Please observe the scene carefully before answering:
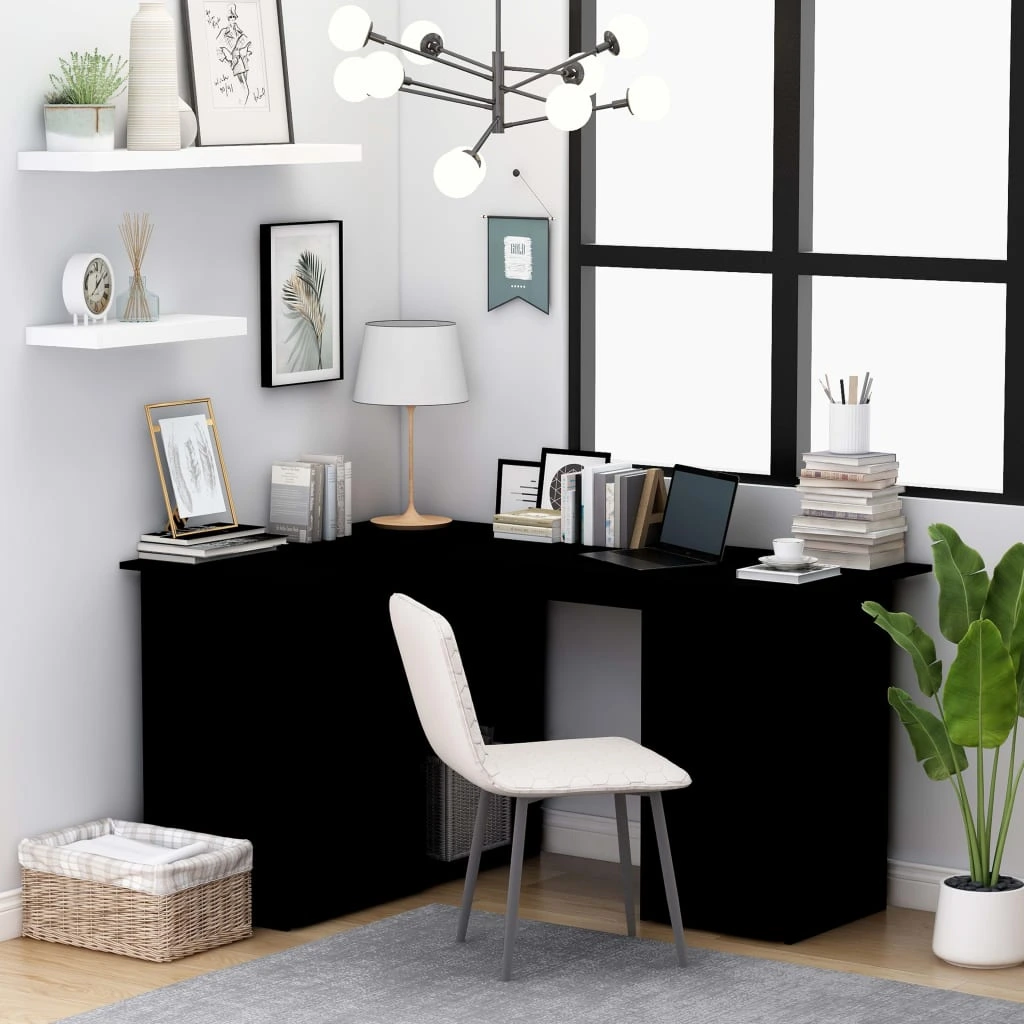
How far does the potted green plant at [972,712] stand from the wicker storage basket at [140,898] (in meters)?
1.61

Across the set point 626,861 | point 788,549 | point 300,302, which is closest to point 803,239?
point 788,549

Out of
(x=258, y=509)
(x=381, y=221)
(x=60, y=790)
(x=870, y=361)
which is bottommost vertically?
(x=60, y=790)

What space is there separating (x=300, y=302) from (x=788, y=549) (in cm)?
156

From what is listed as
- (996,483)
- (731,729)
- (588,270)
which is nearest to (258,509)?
(588,270)

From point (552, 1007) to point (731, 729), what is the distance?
82cm

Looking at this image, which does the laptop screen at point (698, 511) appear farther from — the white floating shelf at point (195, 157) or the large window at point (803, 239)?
the white floating shelf at point (195, 157)

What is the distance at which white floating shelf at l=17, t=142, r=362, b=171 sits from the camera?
4.27 meters

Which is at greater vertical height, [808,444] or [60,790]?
[808,444]

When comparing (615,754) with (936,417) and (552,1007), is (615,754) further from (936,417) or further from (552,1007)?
(936,417)

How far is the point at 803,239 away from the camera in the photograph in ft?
15.8

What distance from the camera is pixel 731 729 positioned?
445 cm

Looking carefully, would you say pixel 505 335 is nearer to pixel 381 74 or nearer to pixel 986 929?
pixel 381 74

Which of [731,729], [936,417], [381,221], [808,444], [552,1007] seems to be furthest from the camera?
[936,417]

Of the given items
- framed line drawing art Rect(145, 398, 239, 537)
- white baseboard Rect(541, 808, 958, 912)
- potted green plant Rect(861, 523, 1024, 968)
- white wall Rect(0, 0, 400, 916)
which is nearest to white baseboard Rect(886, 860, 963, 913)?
potted green plant Rect(861, 523, 1024, 968)
